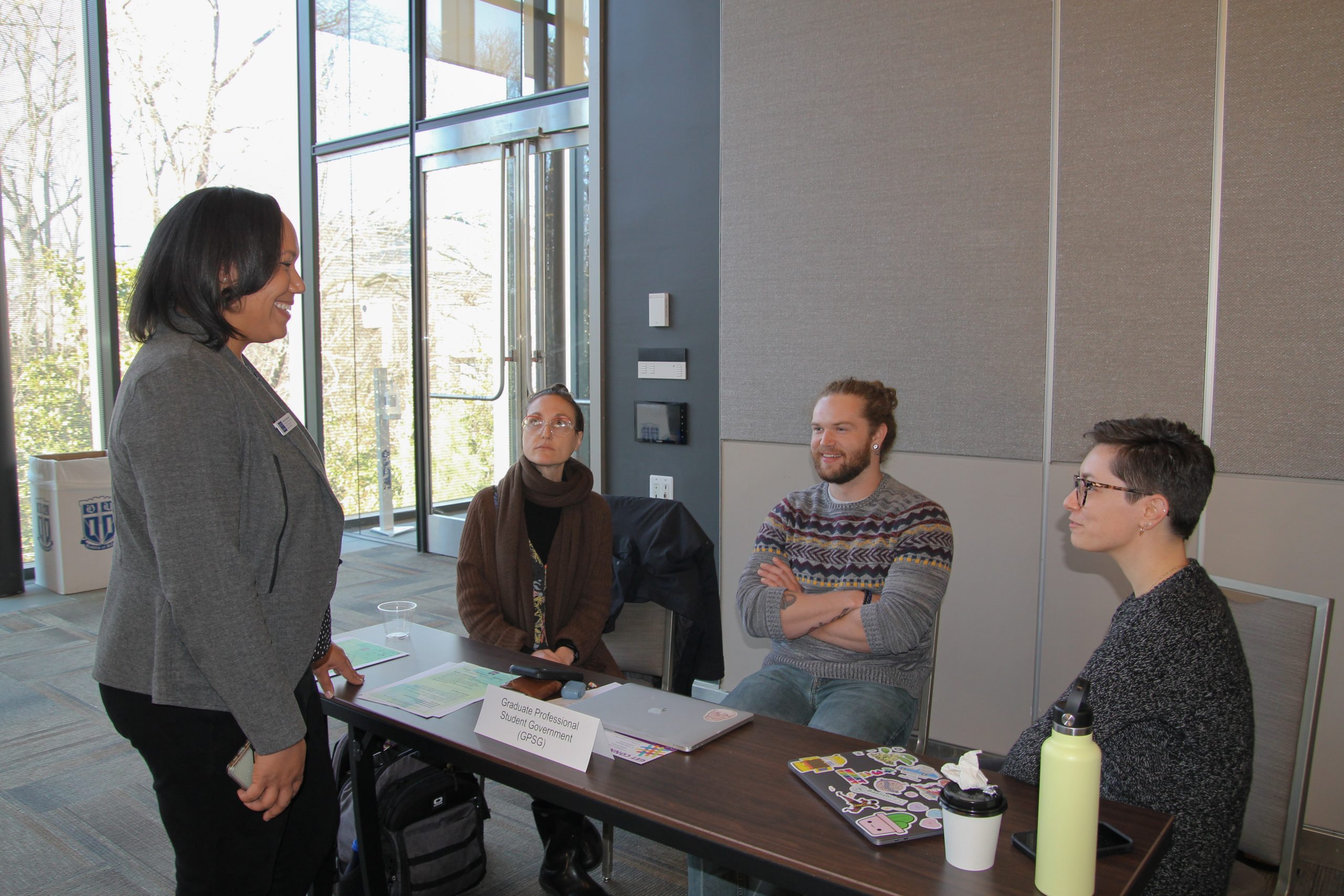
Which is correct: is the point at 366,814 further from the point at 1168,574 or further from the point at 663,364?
the point at 663,364

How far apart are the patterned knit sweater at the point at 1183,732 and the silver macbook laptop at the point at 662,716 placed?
1.93ft

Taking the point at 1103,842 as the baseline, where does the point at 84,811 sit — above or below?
below

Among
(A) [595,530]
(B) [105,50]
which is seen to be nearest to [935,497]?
(A) [595,530]

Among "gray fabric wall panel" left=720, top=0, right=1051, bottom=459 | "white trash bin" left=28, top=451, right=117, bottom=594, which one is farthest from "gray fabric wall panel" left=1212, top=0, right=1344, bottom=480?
"white trash bin" left=28, top=451, right=117, bottom=594

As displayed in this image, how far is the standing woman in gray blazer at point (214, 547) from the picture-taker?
46.9 inches

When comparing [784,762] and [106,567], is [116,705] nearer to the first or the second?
[784,762]

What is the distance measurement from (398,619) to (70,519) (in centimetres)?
388

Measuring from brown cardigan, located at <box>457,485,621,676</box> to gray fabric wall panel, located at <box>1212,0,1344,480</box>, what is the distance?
1768 millimetres

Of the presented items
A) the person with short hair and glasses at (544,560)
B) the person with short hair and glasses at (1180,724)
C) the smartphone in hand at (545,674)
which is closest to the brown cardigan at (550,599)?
the person with short hair and glasses at (544,560)

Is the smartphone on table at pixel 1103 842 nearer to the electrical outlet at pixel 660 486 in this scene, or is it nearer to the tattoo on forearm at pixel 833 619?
the tattoo on forearm at pixel 833 619

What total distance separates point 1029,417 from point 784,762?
1.78 metres

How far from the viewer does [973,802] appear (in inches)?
42.5

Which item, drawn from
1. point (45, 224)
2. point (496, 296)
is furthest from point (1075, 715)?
point (45, 224)

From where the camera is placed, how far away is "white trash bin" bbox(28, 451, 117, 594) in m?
4.87
